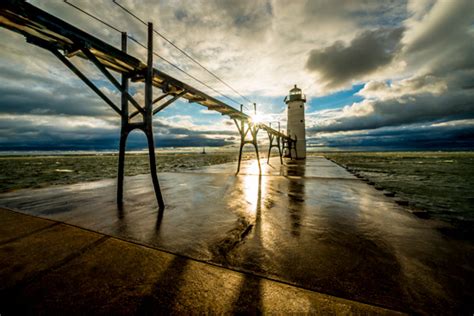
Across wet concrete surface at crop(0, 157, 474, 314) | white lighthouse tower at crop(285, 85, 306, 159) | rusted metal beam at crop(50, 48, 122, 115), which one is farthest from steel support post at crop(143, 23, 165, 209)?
white lighthouse tower at crop(285, 85, 306, 159)

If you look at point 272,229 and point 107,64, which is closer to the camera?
point 272,229

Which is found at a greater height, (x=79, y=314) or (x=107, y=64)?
(x=107, y=64)

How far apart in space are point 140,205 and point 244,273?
3.62m

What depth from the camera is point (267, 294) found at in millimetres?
1634

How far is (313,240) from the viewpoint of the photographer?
8.77 feet

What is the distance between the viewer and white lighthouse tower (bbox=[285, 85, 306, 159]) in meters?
26.4

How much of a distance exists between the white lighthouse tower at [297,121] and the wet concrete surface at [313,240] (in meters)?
22.1

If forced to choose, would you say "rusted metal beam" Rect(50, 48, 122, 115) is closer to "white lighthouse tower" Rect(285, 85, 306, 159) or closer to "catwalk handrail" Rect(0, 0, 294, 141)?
"catwalk handrail" Rect(0, 0, 294, 141)

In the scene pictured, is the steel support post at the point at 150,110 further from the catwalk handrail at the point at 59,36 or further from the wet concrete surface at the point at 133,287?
the wet concrete surface at the point at 133,287

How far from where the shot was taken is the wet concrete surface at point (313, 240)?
1.73 m

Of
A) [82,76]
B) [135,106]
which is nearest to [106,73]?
[82,76]

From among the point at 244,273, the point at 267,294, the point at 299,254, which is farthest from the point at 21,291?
the point at 299,254

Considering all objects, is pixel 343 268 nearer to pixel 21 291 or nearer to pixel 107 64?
pixel 21 291

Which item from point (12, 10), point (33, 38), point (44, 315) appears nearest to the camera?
point (44, 315)
